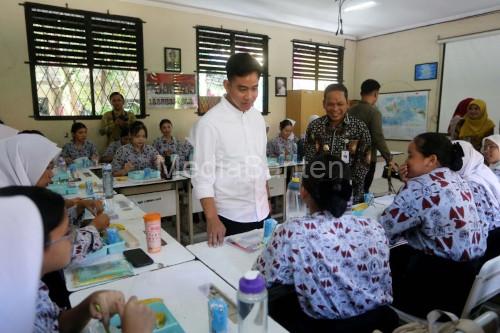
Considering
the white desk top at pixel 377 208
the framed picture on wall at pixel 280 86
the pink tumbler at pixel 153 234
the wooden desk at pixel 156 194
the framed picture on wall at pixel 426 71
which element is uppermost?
the framed picture on wall at pixel 426 71

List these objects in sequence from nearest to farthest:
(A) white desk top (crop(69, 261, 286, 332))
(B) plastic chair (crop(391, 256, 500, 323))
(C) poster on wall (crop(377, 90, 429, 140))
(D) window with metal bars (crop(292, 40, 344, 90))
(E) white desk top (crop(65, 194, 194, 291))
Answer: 1. (A) white desk top (crop(69, 261, 286, 332))
2. (B) plastic chair (crop(391, 256, 500, 323))
3. (E) white desk top (crop(65, 194, 194, 291))
4. (C) poster on wall (crop(377, 90, 429, 140))
5. (D) window with metal bars (crop(292, 40, 344, 90))

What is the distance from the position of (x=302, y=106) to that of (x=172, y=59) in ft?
7.92

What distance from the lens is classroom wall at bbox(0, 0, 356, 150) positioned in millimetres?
4352

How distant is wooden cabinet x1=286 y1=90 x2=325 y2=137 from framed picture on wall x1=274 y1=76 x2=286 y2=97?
0.12 meters

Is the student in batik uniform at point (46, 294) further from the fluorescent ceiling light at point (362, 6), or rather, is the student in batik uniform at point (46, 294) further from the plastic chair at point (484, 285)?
the fluorescent ceiling light at point (362, 6)

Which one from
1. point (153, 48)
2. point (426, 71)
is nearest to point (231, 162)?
point (153, 48)

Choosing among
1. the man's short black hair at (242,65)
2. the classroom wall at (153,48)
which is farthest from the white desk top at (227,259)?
the classroom wall at (153,48)

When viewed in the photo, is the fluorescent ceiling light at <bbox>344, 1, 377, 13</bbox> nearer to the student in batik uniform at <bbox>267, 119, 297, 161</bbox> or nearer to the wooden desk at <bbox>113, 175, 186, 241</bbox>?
the student in batik uniform at <bbox>267, 119, 297, 161</bbox>

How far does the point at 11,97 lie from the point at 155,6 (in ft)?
7.53

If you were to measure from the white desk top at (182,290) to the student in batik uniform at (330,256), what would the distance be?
161 mm

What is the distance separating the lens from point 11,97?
4434 millimetres

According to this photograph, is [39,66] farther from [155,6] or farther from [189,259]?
[189,259]

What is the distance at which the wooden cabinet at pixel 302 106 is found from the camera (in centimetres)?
643

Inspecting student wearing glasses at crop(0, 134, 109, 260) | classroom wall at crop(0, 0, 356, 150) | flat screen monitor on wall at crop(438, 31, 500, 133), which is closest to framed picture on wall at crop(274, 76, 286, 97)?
classroom wall at crop(0, 0, 356, 150)
